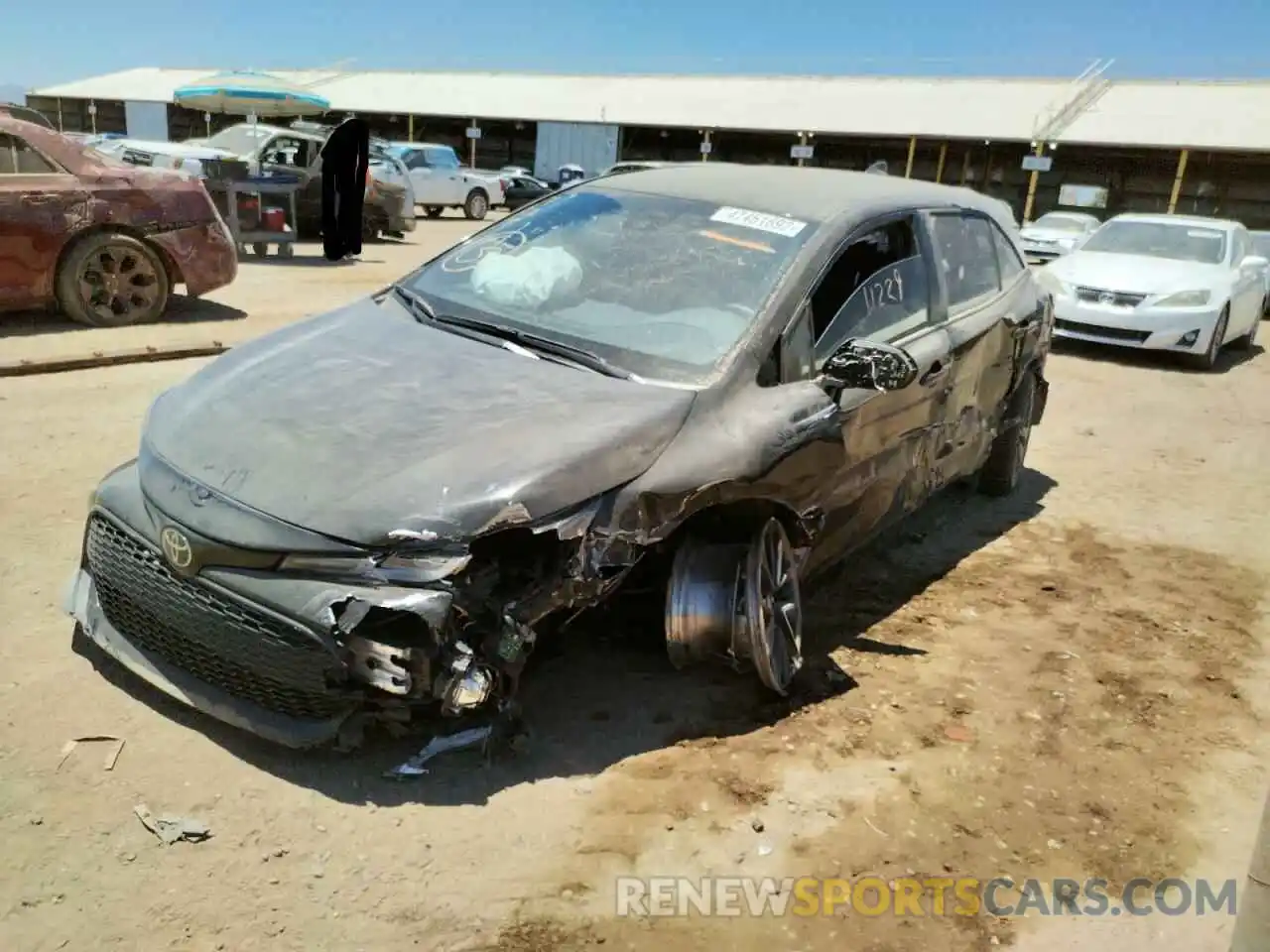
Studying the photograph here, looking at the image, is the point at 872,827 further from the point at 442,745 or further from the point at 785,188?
the point at 785,188

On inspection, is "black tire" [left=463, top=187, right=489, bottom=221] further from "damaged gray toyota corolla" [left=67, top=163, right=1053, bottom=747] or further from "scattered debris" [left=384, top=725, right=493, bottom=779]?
"scattered debris" [left=384, top=725, right=493, bottom=779]

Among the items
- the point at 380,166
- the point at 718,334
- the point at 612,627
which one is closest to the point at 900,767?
the point at 612,627

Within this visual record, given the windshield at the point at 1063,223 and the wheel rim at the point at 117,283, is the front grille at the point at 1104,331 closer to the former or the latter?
the wheel rim at the point at 117,283

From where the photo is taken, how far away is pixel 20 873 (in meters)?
2.41

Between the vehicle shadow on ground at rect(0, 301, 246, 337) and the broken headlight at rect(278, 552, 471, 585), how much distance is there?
22.2ft

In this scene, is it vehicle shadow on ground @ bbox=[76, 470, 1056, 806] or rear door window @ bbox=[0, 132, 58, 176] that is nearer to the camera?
vehicle shadow on ground @ bbox=[76, 470, 1056, 806]

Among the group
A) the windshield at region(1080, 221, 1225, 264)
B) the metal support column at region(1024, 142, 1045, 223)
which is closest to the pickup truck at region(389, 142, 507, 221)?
the metal support column at region(1024, 142, 1045, 223)

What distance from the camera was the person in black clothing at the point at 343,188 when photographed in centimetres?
1341

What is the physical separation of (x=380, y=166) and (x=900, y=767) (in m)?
15.1

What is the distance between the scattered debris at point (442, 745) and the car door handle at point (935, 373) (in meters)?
2.27

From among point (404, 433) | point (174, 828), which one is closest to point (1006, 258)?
point (404, 433)

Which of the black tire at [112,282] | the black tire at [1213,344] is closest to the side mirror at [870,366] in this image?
the black tire at [112,282]

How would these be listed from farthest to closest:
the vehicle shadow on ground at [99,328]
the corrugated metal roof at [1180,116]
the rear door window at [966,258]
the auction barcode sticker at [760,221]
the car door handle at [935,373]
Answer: the corrugated metal roof at [1180,116], the vehicle shadow on ground at [99,328], the rear door window at [966,258], the car door handle at [935,373], the auction barcode sticker at [760,221]

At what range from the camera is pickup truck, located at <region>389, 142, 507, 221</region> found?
22859mm
